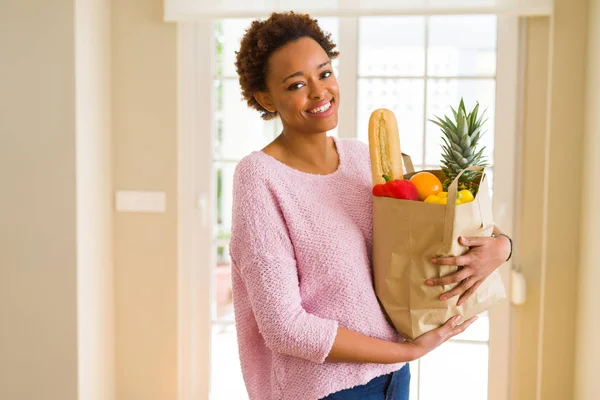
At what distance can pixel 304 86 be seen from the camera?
1.53 metres

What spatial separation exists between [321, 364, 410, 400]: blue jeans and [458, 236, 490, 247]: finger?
373 millimetres

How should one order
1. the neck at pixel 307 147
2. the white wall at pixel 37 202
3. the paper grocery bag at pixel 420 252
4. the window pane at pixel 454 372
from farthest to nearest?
the window pane at pixel 454 372
the white wall at pixel 37 202
the neck at pixel 307 147
the paper grocery bag at pixel 420 252

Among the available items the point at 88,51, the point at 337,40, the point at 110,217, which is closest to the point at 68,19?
the point at 88,51

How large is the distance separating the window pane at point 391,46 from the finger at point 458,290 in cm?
167

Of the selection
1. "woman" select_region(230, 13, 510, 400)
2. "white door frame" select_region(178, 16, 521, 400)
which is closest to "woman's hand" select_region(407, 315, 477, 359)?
"woman" select_region(230, 13, 510, 400)

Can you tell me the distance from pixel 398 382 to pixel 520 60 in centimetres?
170

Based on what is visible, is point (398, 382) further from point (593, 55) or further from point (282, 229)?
point (593, 55)

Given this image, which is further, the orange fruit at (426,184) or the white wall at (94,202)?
the white wall at (94,202)

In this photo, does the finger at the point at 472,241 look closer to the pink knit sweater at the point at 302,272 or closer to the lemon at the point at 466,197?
the lemon at the point at 466,197

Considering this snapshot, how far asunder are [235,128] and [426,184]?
1.84 metres

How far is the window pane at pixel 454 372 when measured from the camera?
3.03 metres

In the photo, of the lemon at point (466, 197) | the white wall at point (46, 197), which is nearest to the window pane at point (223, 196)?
the white wall at point (46, 197)

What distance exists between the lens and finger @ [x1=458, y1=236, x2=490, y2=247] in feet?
4.59

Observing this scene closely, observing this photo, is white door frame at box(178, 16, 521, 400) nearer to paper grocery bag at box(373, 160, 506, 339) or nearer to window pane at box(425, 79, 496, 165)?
window pane at box(425, 79, 496, 165)
